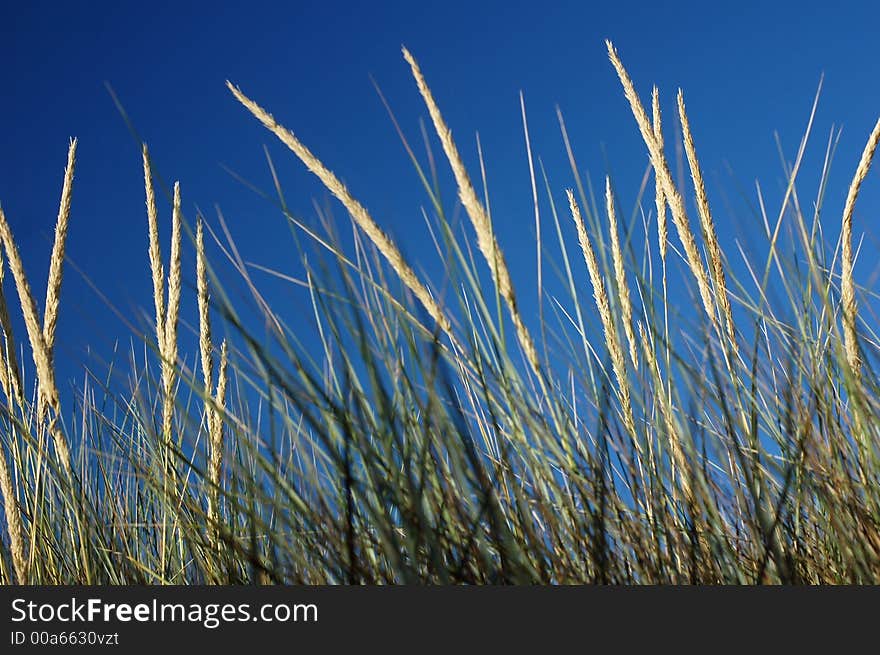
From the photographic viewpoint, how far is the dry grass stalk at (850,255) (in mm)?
1387

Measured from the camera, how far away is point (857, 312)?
147 centimetres

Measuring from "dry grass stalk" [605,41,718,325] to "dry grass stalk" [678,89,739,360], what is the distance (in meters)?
0.03

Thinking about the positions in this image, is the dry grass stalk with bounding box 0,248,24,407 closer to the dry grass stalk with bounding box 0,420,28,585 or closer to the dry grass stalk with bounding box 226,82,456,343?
the dry grass stalk with bounding box 0,420,28,585

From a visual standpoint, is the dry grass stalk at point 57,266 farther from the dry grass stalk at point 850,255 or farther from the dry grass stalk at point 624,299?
the dry grass stalk at point 850,255

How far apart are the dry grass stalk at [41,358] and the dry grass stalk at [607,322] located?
974 millimetres

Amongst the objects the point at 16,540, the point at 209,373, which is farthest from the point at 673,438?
the point at 16,540

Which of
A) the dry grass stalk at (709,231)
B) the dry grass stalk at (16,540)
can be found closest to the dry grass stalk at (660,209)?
the dry grass stalk at (709,231)

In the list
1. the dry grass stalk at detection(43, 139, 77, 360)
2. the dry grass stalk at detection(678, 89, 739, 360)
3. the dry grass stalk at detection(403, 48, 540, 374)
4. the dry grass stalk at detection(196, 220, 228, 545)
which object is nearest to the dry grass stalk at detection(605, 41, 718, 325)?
the dry grass stalk at detection(678, 89, 739, 360)

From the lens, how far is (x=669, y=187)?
1533 mm

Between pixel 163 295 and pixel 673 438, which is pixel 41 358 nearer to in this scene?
pixel 163 295

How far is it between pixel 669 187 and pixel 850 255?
→ 34cm

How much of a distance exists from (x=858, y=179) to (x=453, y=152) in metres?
0.83

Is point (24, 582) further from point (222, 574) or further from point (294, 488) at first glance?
point (294, 488)

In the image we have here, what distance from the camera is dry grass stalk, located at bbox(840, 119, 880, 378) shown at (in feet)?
4.55
